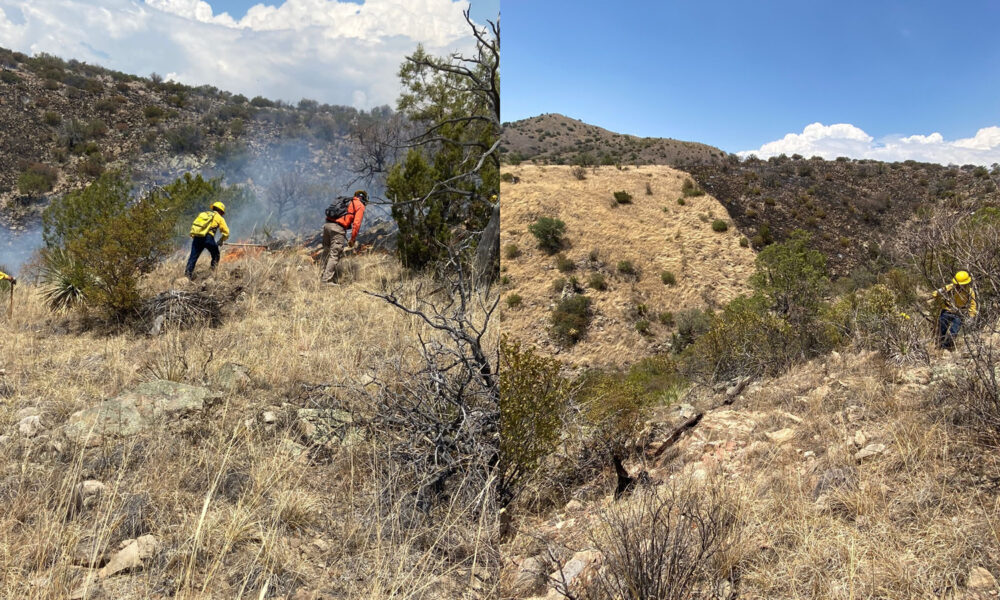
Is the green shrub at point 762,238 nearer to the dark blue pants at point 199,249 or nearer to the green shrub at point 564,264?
the green shrub at point 564,264

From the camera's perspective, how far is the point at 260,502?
1.77 meters

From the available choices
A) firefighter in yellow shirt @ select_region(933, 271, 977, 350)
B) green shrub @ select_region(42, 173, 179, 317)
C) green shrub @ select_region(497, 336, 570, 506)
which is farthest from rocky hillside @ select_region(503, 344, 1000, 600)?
green shrub @ select_region(42, 173, 179, 317)

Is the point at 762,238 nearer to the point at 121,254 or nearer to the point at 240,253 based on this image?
the point at 240,253

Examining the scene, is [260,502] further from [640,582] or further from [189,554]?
[640,582]

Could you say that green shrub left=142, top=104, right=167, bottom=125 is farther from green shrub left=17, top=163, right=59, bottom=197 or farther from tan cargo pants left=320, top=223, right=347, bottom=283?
tan cargo pants left=320, top=223, right=347, bottom=283

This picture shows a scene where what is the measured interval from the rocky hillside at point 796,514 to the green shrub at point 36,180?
72.9ft

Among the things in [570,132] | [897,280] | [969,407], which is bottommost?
[969,407]

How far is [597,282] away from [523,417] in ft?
11.9

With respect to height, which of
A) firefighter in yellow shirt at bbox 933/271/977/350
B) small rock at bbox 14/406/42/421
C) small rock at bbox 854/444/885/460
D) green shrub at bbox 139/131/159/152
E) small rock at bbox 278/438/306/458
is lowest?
small rock at bbox 14/406/42/421

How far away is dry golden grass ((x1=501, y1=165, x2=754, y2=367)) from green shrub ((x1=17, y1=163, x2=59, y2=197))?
60.4 ft

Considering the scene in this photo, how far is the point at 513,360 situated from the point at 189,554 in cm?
103

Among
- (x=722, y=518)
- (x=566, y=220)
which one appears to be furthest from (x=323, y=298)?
(x=722, y=518)

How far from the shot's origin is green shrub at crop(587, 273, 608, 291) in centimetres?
517

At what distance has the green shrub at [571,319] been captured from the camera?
4.24 m
